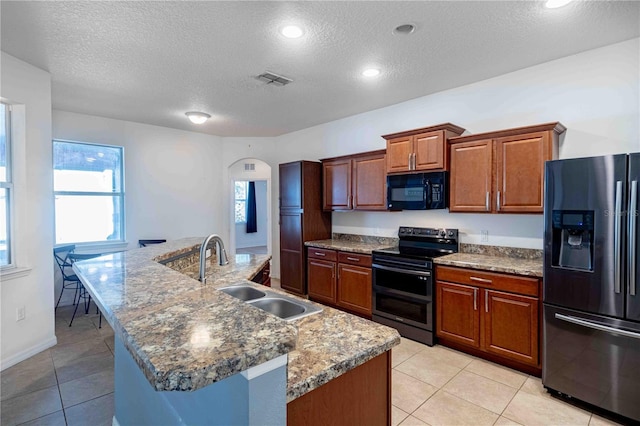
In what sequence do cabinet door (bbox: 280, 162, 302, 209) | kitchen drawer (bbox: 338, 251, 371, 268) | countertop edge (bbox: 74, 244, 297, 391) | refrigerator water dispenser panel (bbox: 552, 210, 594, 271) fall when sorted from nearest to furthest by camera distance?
1. countertop edge (bbox: 74, 244, 297, 391)
2. refrigerator water dispenser panel (bbox: 552, 210, 594, 271)
3. kitchen drawer (bbox: 338, 251, 371, 268)
4. cabinet door (bbox: 280, 162, 302, 209)

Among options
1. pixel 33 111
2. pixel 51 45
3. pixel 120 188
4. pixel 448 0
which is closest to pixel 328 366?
pixel 448 0

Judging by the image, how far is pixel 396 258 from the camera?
3.51 m

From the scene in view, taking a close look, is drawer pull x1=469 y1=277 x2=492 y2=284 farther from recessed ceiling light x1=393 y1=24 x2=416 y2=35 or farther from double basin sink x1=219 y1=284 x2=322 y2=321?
recessed ceiling light x1=393 y1=24 x2=416 y2=35

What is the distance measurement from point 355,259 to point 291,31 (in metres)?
2.63

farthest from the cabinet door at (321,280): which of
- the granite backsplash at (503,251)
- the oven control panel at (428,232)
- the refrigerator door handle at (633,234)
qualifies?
the refrigerator door handle at (633,234)

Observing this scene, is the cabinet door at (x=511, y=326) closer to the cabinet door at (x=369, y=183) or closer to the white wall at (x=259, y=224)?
the cabinet door at (x=369, y=183)

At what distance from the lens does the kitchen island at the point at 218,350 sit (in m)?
0.67

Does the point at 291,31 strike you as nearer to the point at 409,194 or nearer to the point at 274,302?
the point at 274,302

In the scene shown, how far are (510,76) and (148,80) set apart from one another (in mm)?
3710

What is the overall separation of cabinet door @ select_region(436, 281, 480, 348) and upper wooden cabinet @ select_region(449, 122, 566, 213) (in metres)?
0.82

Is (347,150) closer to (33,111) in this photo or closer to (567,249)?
(567,249)

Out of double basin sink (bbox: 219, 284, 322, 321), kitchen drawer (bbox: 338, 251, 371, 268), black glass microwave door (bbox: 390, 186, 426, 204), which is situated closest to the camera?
double basin sink (bbox: 219, 284, 322, 321)

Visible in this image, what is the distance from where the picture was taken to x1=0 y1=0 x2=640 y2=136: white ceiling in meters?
2.18

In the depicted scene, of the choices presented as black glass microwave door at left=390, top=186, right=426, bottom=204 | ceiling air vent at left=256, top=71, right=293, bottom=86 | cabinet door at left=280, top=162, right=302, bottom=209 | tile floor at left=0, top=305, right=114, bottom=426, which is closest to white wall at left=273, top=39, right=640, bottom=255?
black glass microwave door at left=390, top=186, right=426, bottom=204
